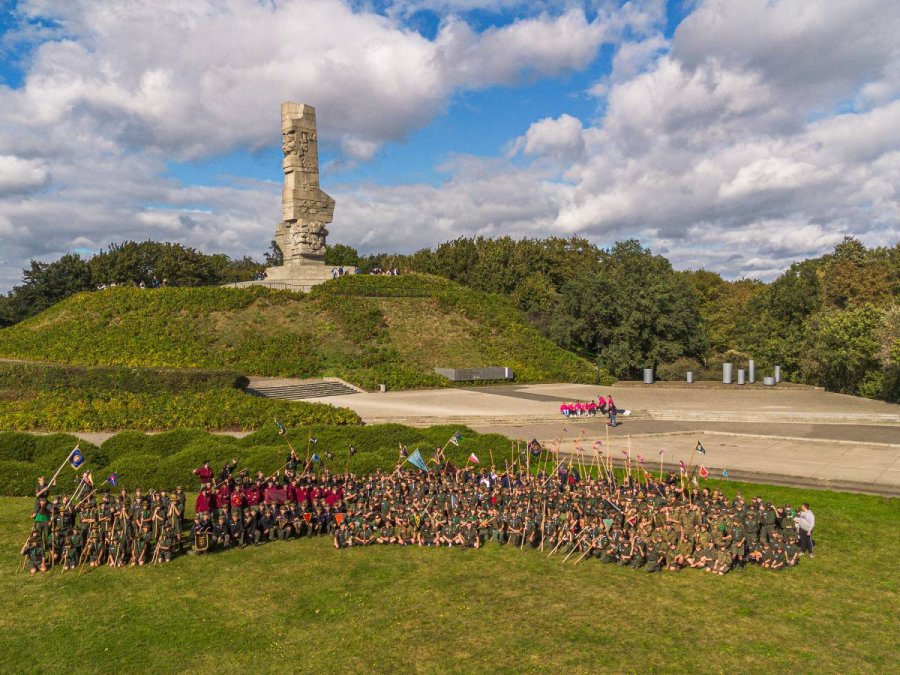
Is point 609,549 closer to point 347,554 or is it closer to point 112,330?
point 347,554

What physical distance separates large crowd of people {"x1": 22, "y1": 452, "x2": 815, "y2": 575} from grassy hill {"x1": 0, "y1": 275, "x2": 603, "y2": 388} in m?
23.4

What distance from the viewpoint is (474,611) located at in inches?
402

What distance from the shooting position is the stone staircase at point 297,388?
33.8 m

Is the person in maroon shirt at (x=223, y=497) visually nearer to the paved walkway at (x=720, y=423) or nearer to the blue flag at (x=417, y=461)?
the blue flag at (x=417, y=461)

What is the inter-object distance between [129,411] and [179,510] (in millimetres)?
12910

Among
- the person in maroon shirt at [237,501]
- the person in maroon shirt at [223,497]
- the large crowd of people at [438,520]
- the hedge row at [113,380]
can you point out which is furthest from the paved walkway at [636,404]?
the person in maroon shirt at [237,501]

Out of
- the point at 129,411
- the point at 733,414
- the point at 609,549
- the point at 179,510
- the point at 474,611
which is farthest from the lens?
the point at 733,414

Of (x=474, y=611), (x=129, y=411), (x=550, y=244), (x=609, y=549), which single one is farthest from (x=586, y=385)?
(x=550, y=244)

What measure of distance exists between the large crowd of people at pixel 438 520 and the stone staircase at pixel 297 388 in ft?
60.8

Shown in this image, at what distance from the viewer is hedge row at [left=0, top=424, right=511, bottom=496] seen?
16344 millimetres

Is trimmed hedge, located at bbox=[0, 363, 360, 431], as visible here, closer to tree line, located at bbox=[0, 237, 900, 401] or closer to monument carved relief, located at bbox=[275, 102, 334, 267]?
monument carved relief, located at bbox=[275, 102, 334, 267]

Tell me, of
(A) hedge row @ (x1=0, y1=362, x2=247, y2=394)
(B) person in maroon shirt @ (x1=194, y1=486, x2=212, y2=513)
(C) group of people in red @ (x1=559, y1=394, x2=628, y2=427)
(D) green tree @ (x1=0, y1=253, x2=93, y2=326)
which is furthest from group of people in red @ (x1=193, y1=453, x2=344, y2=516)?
(D) green tree @ (x1=0, y1=253, x2=93, y2=326)

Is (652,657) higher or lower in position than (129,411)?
lower

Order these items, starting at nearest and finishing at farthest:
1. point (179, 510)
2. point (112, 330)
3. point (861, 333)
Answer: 1. point (179, 510)
2. point (861, 333)
3. point (112, 330)
